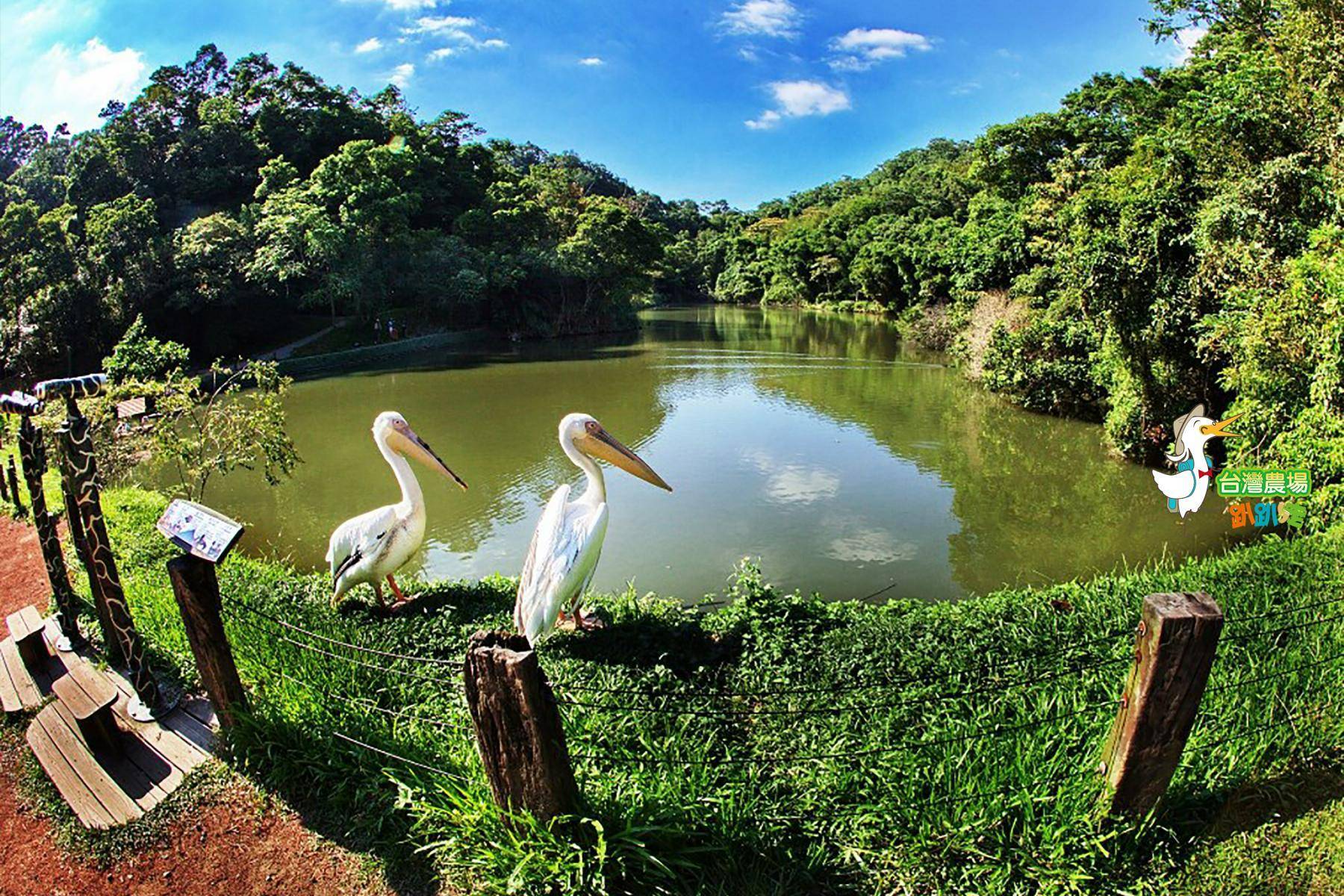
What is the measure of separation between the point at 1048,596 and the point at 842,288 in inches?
1406

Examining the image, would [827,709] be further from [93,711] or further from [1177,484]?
[1177,484]

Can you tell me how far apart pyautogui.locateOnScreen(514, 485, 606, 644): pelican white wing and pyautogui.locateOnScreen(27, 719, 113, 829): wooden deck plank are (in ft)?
5.86

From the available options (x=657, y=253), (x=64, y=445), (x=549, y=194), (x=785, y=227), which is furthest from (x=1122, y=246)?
(x=785, y=227)

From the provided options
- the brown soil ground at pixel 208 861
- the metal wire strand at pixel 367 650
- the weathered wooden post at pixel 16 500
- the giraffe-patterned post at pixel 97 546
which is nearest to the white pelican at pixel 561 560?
the metal wire strand at pixel 367 650

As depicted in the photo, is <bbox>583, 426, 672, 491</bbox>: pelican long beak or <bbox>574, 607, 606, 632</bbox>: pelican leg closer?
<bbox>574, 607, 606, 632</bbox>: pelican leg

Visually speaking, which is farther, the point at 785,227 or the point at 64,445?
the point at 785,227

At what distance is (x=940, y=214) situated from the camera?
3331cm

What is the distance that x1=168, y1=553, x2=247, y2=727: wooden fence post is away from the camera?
291 cm

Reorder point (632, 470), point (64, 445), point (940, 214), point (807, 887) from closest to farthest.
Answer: point (807, 887), point (64, 445), point (632, 470), point (940, 214)

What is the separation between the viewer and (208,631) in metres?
3.02

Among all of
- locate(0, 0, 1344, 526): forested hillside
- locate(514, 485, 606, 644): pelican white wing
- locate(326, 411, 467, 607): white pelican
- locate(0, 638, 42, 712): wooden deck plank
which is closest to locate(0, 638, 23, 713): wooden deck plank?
locate(0, 638, 42, 712): wooden deck plank

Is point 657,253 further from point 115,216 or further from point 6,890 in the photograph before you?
point 6,890

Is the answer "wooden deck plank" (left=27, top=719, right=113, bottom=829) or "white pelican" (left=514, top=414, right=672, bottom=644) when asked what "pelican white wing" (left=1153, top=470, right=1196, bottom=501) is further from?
"wooden deck plank" (left=27, top=719, right=113, bottom=829)

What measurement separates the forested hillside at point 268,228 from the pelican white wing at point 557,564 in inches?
736
